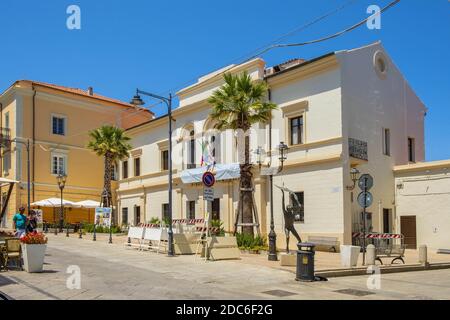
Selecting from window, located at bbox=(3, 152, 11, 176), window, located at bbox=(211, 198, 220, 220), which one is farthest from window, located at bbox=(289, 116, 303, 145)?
window, located at bbox=(3, 152, 11, 176)

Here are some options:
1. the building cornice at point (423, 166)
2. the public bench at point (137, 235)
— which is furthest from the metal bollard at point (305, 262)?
the building cornice at point (423, 166)

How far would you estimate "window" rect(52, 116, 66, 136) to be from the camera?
43156mm

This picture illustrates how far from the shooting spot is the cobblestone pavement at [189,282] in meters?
11.3

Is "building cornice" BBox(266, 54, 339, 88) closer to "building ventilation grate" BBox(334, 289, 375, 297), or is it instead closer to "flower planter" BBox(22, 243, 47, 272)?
"building ventilation grate" BBox(334, 289, 375, 297)

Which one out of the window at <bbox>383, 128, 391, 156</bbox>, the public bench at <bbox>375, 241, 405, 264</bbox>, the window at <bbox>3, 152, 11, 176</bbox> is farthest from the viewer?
the window at <bbox>3, 152, 11, 176</bbox>

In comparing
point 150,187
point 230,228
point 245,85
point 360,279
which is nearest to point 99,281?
point 360,279

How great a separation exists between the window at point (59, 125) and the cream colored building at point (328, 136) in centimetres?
1496

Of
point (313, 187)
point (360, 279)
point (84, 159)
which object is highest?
point (84, 159)

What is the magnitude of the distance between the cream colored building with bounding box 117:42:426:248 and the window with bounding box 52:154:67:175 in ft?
48.1

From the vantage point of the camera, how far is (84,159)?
149 feet

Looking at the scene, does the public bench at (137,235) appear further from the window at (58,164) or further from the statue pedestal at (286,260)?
the window at (58,164)

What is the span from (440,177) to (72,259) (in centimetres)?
1752

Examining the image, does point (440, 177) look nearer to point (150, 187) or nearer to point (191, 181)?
point (191, 181)
